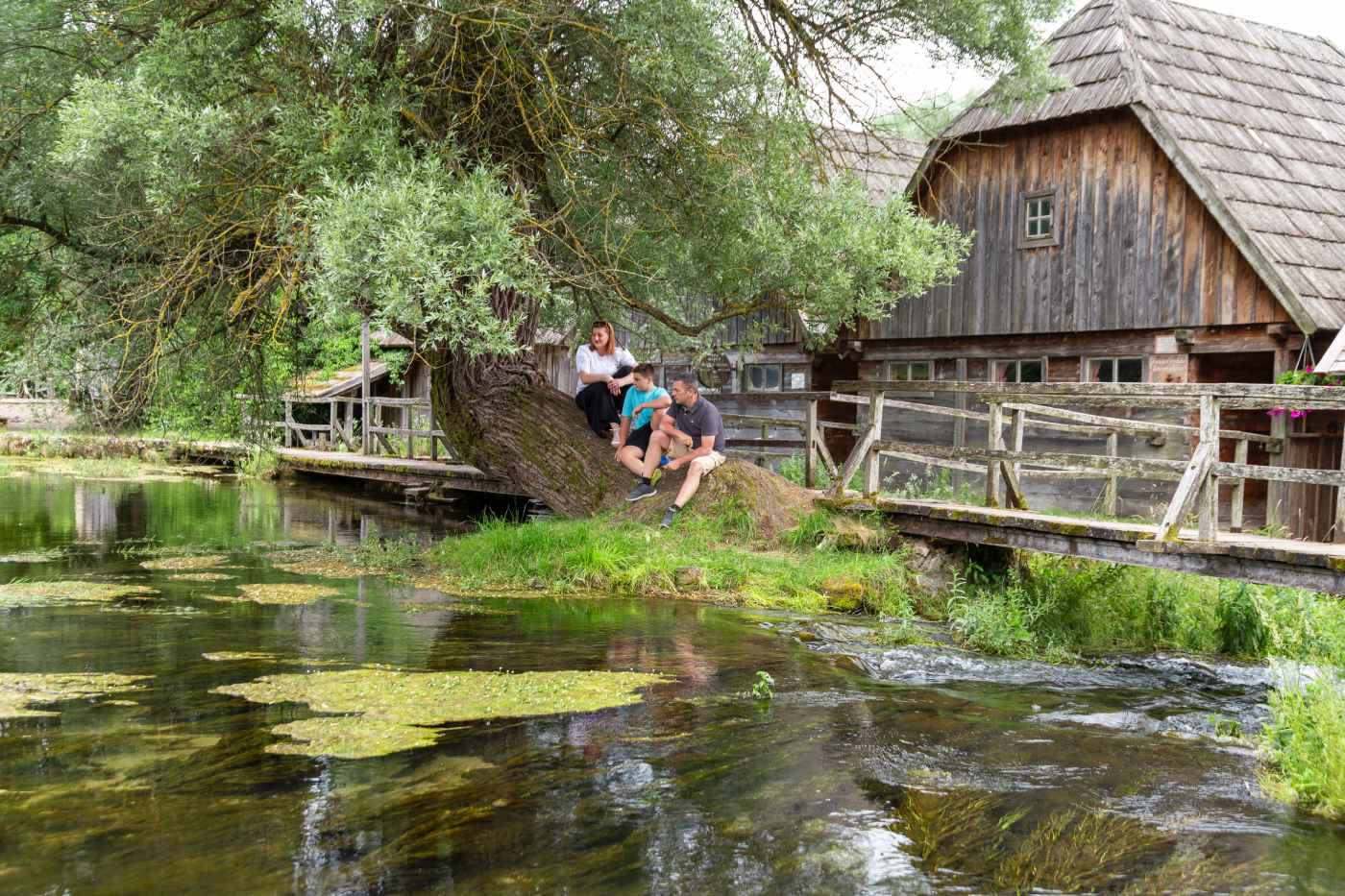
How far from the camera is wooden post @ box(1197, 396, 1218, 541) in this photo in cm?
830

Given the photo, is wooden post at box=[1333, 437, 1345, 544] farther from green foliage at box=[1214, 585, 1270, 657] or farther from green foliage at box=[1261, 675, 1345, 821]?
green foliage at box=[1261, 675, 1345, 821]

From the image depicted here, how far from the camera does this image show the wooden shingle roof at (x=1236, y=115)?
13.7m

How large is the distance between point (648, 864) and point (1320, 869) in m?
2.61

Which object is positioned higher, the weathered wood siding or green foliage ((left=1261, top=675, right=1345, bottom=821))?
the weathered wood siding

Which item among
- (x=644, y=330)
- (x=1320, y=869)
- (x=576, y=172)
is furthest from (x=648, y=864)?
(x=644, y=330)

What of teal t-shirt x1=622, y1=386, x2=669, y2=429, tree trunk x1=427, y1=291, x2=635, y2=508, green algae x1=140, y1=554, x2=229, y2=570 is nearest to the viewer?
green algae x1=140, y1=554, x2=229, y2=570

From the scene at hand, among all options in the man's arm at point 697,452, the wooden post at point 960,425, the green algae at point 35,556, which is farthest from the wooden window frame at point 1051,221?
the green algae at point 35,556

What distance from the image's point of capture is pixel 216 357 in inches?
489

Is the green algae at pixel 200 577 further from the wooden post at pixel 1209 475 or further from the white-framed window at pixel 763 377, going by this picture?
the white-framed window at pixel 763 377

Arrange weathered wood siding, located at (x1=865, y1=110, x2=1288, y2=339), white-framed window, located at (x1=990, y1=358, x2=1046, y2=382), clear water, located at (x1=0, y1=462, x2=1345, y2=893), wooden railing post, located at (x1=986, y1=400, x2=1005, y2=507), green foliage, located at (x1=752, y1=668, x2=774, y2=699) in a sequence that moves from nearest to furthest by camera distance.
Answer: clear water, located at (x1=0, y1=462, x2=1345, y2=893) → green foliage, located at (x1=752, y1=668, x2=774, y2=699) → wooden railing post, located at (x1=986, y1=400, x2=1005, y2=507) → weathered wood siding, located at (x1=865, y1=110, x2=1288, y2=339) → white-framed window, located at (x1=990, y1=358, x2=1046, y2=382)

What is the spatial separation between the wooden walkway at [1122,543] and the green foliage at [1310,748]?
1.74 metres

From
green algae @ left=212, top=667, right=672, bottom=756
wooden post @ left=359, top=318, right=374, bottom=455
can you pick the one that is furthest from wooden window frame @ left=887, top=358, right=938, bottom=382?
green algae @ left=212, top=667, right=672, bottom=756

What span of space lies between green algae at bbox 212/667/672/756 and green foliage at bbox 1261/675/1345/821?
10.8 ft

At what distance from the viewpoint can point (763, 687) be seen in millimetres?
7070
